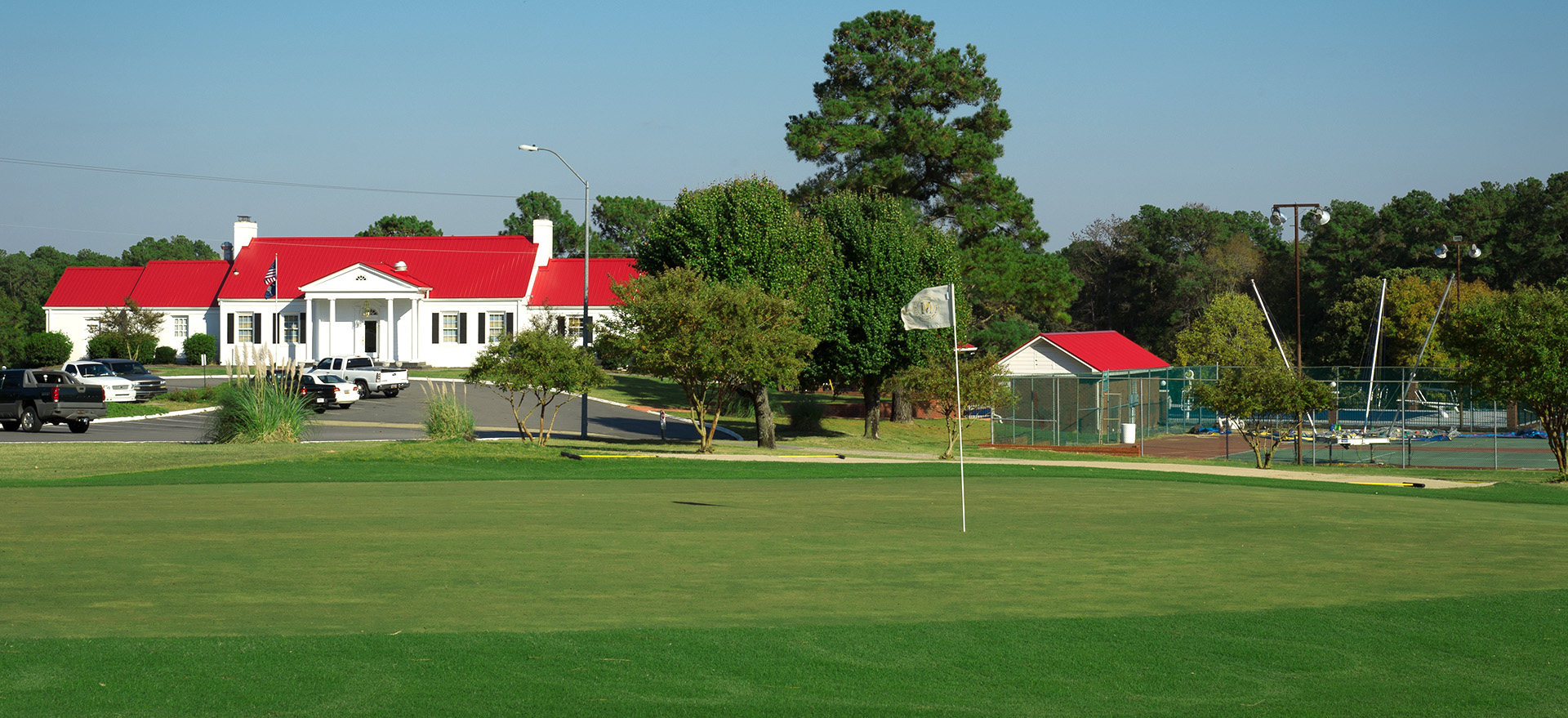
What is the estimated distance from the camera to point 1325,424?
50.8 m

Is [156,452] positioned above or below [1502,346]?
below

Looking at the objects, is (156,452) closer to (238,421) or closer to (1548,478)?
(238,421)

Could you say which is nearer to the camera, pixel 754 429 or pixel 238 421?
pixel 238 421

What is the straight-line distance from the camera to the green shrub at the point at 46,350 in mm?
63438

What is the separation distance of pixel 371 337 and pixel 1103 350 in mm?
42372

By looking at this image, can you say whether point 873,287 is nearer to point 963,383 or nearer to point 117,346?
point 963,383

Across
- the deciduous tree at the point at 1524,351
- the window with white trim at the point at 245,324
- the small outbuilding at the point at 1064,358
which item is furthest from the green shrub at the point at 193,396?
the deciduous tree at the point at 1524,351

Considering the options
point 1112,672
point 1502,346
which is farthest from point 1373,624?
point 1502,346

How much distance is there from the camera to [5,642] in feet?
24.2

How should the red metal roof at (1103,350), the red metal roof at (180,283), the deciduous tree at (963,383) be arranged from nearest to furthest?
the deciduous tree at (963,383), the red metal roof at (1103,350), the red metal roof at (180,283)

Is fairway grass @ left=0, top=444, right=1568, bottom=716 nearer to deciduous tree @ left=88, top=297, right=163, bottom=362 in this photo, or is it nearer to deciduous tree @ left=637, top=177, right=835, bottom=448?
deciduous tree @ left=637, top=177, right=835, bottom=448

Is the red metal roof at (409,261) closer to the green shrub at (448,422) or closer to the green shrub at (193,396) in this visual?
the green shrub at (193,396)

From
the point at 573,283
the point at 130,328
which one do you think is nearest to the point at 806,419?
the point at 573,283

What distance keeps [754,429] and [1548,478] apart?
28097 millimetres
